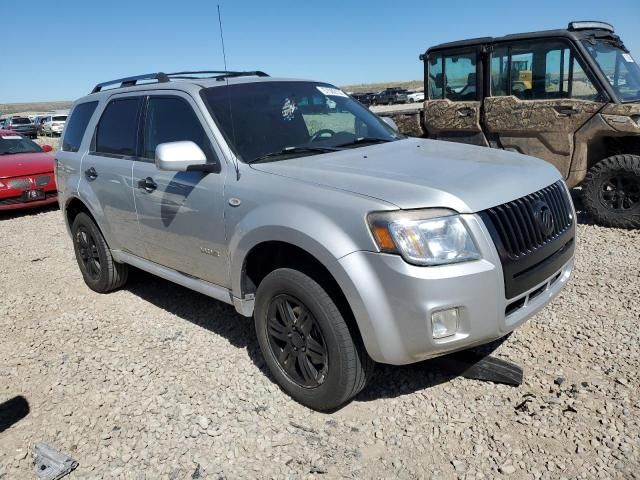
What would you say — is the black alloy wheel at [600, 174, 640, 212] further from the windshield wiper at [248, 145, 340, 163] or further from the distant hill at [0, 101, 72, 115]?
the distant hill at [0, 101, 72, 115]

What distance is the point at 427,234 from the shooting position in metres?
2.56

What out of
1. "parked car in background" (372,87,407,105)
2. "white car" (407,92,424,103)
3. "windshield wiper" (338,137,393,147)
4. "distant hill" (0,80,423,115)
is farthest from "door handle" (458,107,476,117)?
"distant hill" (0,80,423,115)

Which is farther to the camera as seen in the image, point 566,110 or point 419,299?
point 566,110

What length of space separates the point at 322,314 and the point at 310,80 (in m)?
2.27

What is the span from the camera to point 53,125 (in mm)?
34812

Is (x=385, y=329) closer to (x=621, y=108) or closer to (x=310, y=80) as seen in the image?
(x=310, y=80)

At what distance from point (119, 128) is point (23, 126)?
33544 millimetres

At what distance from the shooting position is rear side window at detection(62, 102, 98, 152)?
5047 mm

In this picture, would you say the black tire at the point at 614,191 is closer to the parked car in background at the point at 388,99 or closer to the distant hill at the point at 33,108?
the parked car in background at the point at 388,99

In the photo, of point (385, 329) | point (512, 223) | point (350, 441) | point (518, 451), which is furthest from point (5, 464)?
point (512, 223)

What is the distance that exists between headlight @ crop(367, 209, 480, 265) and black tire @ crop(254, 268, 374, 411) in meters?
0.51

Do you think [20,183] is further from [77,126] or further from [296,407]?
[296,407]

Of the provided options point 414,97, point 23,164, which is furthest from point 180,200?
point 414,97

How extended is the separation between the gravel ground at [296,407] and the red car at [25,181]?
5825 millimetres
